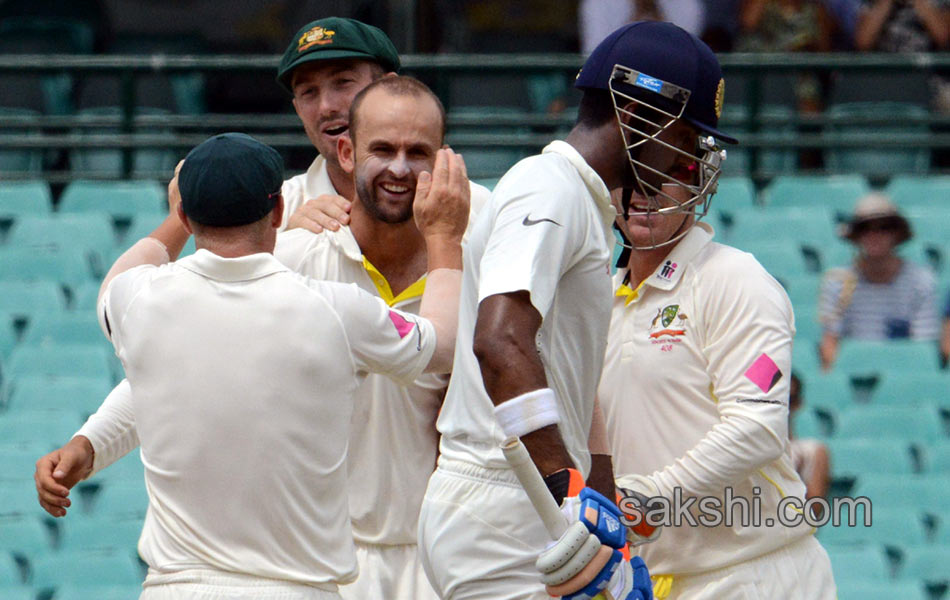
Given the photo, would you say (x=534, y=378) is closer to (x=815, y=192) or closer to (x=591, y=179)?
(x=591, y=179)

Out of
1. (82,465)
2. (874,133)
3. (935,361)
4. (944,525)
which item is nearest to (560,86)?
(874,133)

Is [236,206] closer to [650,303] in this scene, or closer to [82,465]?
[82,465]

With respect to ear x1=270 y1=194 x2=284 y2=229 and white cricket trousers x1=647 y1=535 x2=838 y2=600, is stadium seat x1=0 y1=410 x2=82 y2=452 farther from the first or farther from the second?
ear x1=270 y1=194 x2=284 y2=229

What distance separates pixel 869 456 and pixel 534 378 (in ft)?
13.9

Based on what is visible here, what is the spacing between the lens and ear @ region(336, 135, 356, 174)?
12.3ft

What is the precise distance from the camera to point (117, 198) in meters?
8.06

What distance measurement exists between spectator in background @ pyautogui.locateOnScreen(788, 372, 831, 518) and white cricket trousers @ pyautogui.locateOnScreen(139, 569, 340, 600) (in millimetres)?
3421

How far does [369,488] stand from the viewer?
3.55m

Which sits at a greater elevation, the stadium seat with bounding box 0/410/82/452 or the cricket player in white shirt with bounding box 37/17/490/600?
the cricket player in white shirt with bounding box 37/17/490/600

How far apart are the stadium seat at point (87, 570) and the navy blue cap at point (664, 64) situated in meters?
3.50

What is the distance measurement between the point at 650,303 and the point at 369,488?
843mm

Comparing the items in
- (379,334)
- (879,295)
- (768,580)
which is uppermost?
(379,334)

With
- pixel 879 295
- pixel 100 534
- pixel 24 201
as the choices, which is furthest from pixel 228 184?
pixel 24 201

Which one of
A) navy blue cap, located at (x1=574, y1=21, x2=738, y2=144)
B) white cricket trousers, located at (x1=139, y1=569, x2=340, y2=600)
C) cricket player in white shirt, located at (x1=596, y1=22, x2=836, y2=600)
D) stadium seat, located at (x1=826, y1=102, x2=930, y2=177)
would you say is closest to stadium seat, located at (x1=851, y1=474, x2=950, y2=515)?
stadium seat, located at (x1=826, y1=102, x2=930, y2=177)
